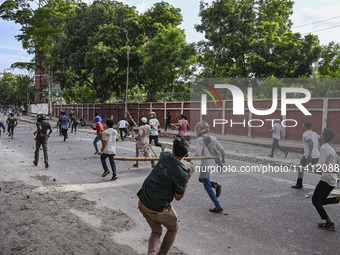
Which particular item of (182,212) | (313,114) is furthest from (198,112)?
(182,212)

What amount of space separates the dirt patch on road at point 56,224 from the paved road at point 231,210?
0.91 ft

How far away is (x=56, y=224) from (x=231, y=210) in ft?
10.7

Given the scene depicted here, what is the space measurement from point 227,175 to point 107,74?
93.1ft

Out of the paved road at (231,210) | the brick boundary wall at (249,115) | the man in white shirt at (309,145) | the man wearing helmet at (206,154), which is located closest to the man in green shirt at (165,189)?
the paved road at (231,210)

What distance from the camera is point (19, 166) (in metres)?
10.1

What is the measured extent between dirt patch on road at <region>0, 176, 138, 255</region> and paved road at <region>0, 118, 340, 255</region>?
0.28 meters

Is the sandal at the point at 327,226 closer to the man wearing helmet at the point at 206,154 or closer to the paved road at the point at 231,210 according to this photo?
the paved road at the point at 231,210

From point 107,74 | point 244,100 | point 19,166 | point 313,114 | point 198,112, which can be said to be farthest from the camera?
point 107,74

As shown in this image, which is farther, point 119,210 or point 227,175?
point 227,175

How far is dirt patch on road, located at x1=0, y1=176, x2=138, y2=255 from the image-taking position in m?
4.19

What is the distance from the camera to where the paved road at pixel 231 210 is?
4.38m

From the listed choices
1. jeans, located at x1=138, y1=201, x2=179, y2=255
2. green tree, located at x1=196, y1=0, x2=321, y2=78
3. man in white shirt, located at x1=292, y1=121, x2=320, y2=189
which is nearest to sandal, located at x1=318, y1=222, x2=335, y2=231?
man in white shirt, located at x1=292, y1=121, x2=320, y2=189

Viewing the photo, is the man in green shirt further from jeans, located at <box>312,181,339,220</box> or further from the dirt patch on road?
jeans, located at <box>312,181,339,220</box>

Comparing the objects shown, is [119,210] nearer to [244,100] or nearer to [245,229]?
[245,229]
